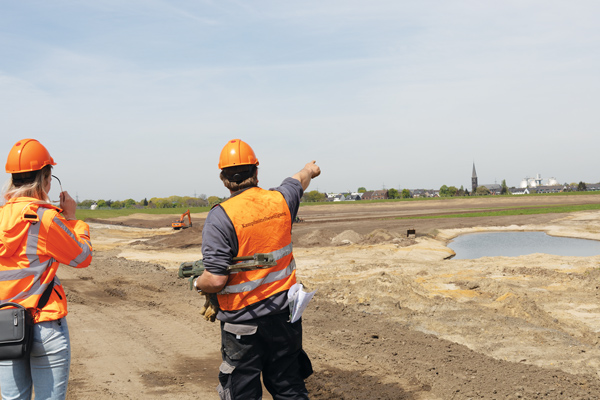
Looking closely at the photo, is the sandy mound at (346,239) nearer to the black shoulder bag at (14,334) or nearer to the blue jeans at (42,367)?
the blue jeans at (42,367)

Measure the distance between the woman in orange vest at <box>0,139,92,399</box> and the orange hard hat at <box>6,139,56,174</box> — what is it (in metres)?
0.15

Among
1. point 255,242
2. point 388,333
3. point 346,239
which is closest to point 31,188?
point 255,242

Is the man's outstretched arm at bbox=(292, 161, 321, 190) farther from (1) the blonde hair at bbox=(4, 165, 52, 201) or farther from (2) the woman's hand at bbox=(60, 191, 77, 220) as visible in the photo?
(1) the blonde hair at bbox=(4, 165, 52, 201)

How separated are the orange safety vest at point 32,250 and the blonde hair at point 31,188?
0.08 metres

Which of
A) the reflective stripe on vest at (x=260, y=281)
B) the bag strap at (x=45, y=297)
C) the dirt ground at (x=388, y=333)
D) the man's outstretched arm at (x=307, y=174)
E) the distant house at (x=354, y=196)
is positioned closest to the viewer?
the bag strap at (x=45, y=297)

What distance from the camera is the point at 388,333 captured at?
27.5 feet

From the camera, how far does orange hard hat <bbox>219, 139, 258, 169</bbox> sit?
124 inches

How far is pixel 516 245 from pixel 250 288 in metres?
27.0

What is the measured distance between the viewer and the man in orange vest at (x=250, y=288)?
298cm

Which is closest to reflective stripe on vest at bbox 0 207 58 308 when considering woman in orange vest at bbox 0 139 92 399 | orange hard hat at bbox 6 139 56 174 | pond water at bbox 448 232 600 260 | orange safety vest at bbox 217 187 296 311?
woman in orange vest at bbox 0 139 92 399

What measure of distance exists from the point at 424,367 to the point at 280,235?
4310 mm

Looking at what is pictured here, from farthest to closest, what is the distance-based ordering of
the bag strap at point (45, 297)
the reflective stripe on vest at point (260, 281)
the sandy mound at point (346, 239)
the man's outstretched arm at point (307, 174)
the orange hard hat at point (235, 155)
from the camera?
the sandy mound at point (346, 239), the man's outstretched arm at point (307, 174), the orange hard hat at point (235, 155), the reflective stripe on vest at point (260, 281), the bag strap at point (45, 297)

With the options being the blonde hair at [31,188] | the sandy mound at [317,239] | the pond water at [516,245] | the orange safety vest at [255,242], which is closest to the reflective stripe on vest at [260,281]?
the orange safety vest at [255,242]

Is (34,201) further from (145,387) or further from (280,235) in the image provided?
(145,387)
